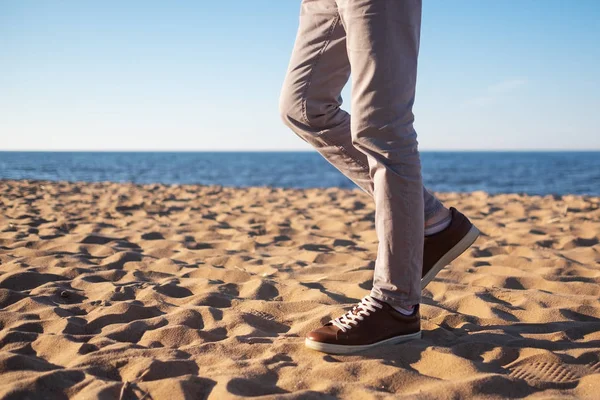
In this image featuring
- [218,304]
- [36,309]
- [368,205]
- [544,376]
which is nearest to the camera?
[544,376]

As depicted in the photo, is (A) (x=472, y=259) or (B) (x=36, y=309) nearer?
(B) (x=36, y=309)

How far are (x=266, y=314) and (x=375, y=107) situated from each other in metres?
1.05

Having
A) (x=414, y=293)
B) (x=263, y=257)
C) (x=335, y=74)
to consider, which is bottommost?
(x=263, y=257)

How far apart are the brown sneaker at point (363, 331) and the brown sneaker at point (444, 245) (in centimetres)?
23

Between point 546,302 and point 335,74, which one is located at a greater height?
point 335,74

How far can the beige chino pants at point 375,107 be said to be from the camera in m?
1.57

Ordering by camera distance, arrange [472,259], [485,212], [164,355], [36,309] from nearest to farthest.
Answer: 1. [164,355]
2. [36,309]
3. [472,259]
4. [485,212]

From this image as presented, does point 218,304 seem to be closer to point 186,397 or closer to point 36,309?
point 36,309

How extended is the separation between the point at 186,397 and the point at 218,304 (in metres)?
0.92

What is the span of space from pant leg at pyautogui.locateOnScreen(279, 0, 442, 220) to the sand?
23.4 inches

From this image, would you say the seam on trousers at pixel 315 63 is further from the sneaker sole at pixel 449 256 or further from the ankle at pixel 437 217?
the sneaker sole at pixel 449 256

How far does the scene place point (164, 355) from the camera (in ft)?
5.52

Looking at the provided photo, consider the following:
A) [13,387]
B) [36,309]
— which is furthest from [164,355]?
[36,309]

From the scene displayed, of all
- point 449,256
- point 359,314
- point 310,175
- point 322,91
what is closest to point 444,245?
point 449,256
